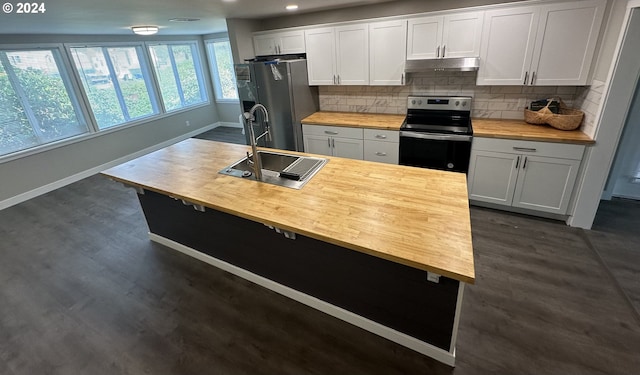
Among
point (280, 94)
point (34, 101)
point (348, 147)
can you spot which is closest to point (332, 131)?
point (348, 147)

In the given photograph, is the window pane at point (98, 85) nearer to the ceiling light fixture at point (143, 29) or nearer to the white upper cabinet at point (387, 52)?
the ceiling light fixture at point (143, 29)

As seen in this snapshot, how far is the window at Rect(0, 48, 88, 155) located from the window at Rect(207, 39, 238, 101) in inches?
119

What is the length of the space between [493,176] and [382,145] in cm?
123

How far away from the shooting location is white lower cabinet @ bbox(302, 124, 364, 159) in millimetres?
3656

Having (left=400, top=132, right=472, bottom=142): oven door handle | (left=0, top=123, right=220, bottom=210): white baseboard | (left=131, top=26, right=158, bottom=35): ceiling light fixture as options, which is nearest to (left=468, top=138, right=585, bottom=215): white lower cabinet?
(left=400, top=132, right=472, bottom=142): oven door handle

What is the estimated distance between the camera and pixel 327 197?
1.85 metres

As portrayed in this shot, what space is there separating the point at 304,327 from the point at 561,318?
1.74 m

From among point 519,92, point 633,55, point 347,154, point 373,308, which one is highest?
point 633,55

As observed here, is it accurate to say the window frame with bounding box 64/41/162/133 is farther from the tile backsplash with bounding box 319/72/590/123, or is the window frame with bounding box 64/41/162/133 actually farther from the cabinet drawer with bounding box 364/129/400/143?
the cabinet drawer with bounding box 364/129/400/143

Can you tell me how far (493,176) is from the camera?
3006 millimetres

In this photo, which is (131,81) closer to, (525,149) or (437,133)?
(437,133)

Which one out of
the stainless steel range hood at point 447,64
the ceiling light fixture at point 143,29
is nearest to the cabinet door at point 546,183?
the stainless steel range hood at point 447,64

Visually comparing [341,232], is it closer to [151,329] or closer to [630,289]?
[151,329]

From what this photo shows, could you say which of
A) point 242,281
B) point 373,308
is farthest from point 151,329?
point 373,308
